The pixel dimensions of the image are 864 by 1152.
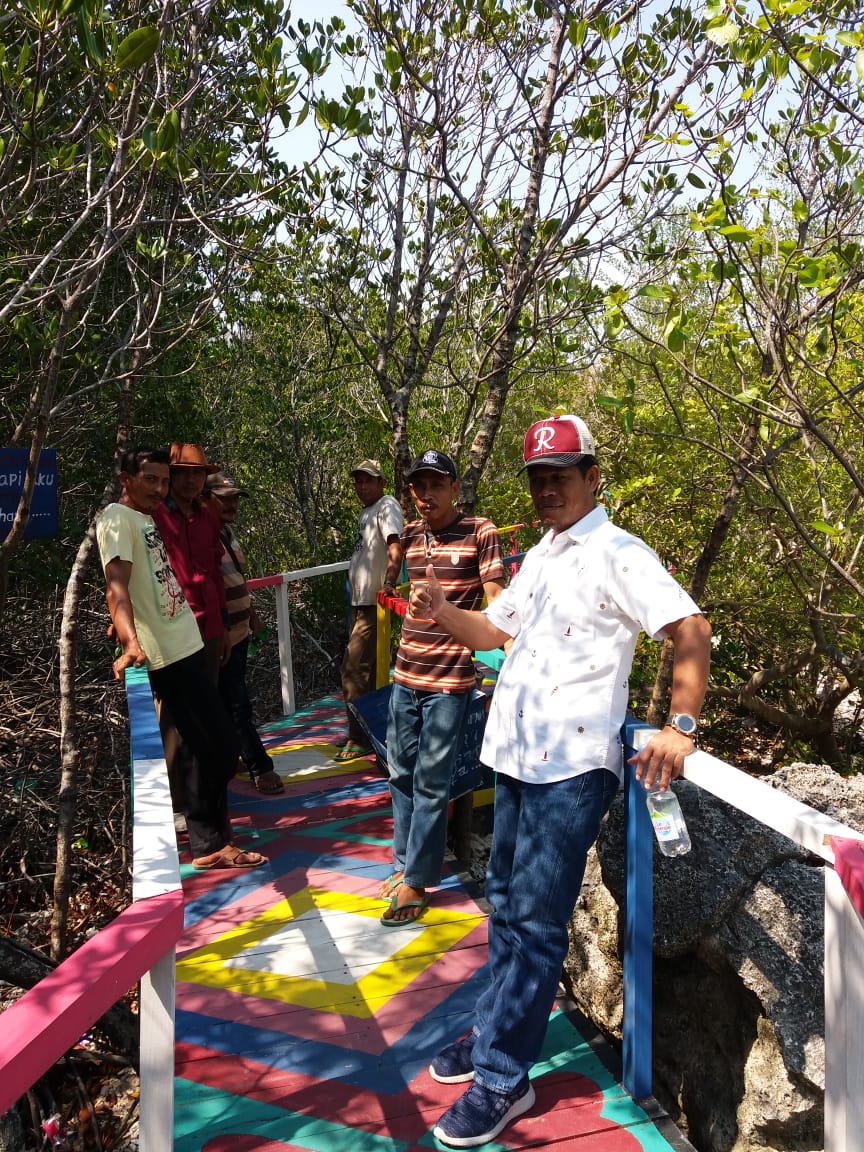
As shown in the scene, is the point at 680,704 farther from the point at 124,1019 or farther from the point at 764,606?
the point at 764,606

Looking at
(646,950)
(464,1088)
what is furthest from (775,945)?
(464,1088)

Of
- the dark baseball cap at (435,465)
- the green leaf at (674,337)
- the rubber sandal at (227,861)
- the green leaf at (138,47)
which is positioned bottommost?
the rubber sandal at (227,861)

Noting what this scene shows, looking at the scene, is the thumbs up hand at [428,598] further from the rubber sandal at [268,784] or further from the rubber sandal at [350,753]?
the rubber sandal at [350,753]

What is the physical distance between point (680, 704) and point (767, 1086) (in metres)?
1.62

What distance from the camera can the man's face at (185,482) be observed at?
4.28 metres

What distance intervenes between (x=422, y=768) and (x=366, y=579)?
241cm

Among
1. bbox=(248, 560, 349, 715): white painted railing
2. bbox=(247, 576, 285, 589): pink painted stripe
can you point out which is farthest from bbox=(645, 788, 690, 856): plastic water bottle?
bbox=(248, 560, 349, 715): white painted railing

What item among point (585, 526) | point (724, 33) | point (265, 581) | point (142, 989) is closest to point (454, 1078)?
point (142, 989)

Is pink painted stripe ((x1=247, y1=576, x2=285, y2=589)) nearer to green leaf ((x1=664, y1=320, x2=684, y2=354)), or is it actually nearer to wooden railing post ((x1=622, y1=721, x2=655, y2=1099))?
green leaf ((x1=664, y1=320, x2=684, y2=354))

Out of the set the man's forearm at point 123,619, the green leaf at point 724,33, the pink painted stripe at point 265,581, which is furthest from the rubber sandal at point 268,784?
the green leaf at point 724,33

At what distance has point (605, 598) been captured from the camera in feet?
7.54

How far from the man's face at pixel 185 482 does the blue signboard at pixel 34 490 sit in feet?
1.67

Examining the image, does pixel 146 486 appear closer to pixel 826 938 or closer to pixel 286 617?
pixel 826 938

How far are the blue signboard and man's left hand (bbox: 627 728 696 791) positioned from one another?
9.71 ft
